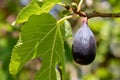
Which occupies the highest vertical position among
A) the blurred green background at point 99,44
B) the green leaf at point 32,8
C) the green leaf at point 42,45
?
the green leaf at point 32,8

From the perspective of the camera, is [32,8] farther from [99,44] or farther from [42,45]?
[99,44]

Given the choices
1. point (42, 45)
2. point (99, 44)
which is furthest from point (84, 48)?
point (99, 44)

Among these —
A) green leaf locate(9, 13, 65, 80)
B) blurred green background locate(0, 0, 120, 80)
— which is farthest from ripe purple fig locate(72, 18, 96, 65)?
blurred green background locate(0, 0, 120, 80)

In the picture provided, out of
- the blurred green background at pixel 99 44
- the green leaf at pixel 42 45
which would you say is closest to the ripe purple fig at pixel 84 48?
the green leaf at pixel 42 45

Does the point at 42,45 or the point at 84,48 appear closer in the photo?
the point at 84,48

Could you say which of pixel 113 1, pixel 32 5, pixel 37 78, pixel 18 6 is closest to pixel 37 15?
pixel 32 5

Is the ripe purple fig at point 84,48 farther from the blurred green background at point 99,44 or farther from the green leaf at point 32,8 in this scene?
the blurred green background at point 99,44
